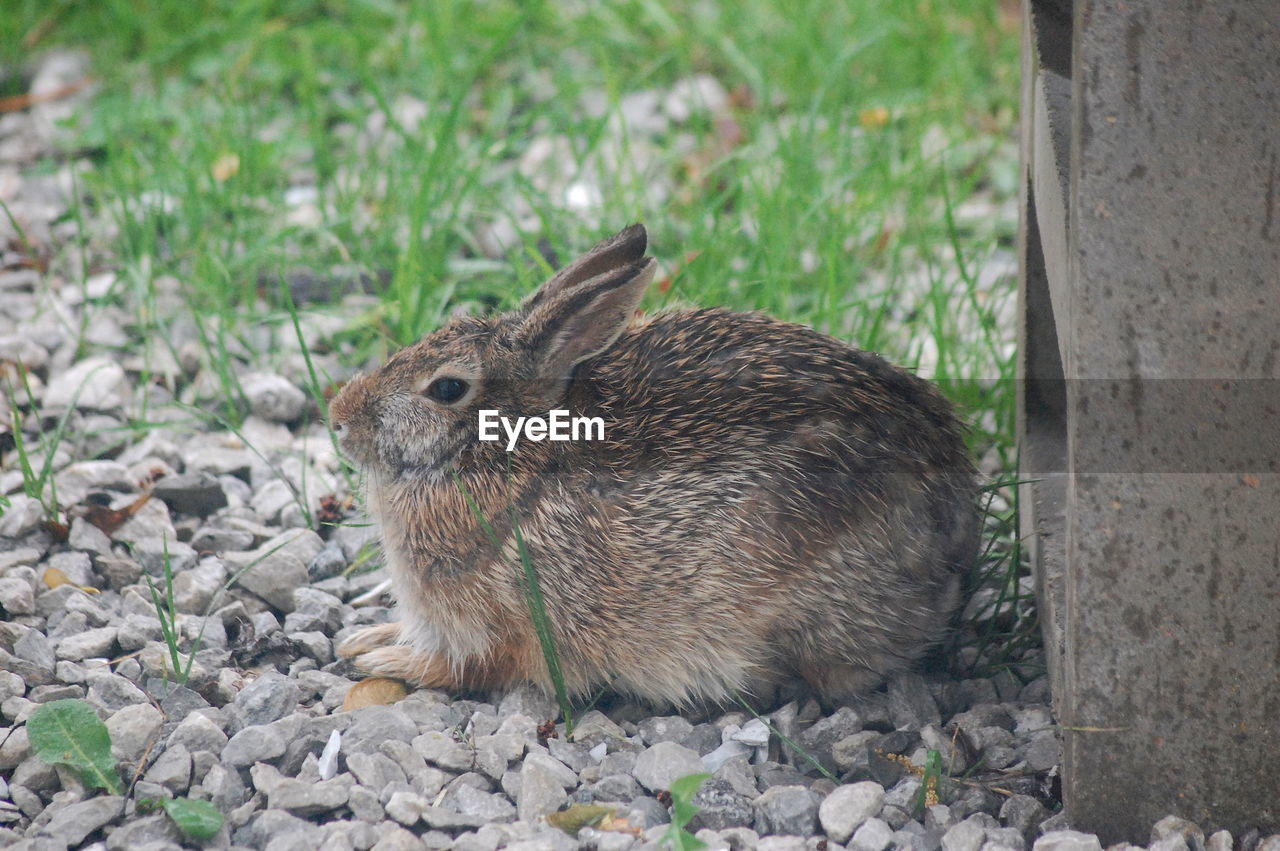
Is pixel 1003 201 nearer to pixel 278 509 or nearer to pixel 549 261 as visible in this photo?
pixel 549 261

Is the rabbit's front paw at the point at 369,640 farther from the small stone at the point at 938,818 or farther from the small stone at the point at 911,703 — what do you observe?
the small stone at the point at 938,818

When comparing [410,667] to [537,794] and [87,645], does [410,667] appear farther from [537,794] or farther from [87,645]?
[87,645]

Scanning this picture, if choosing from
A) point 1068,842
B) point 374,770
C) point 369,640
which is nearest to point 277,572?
point 369,640

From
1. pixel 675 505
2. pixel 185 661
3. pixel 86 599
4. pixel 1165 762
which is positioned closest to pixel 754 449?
pixel 675 505

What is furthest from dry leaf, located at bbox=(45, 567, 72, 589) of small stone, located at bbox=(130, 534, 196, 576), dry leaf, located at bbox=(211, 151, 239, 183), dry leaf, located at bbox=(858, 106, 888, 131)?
dry leaf, located at bbox=(858, 106, 888, 131)

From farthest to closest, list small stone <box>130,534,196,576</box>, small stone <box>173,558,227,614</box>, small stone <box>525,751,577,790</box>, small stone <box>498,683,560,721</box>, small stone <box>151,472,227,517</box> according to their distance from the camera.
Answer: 1. small stone <box>151,472,227,517</box>
2. small stone <box>130,534,196,576</box>
3. small stone <box>173,558,227,614</box>
4. small stone <box>498,683,560,721</box>
5. small stone <box>525,751,577,790</box>

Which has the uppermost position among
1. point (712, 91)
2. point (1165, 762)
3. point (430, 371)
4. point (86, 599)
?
point (712, 91)

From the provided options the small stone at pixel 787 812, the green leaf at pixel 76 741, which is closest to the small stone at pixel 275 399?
the green leaf at pixel 76 741

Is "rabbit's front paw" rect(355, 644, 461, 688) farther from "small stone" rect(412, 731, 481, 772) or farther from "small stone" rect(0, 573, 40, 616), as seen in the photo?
"small stone" rect(0, 573, 40, 616)
